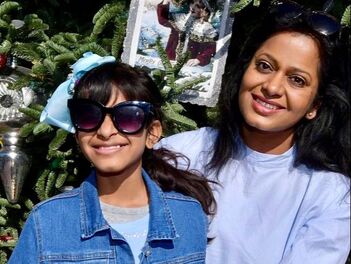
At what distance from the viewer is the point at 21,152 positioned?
299 cm

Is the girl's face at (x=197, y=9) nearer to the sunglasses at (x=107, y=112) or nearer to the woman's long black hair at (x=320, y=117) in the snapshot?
the woman's long black hair at (x=320, y=117)

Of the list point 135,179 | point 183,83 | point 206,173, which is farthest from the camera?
point 183,83

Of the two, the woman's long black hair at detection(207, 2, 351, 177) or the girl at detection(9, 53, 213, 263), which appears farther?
the woman's long black hair at detection(207, 2, 351, 177)

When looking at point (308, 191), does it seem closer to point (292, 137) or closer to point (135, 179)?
point (292, 137)

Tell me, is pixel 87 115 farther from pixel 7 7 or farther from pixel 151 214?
pixel 7 7

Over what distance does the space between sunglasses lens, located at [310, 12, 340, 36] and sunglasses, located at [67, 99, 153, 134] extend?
2.05 feet

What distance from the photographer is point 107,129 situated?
2125 mm

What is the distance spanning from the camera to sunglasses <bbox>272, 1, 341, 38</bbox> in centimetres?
237

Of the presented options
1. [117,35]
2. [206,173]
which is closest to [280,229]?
[206,173]

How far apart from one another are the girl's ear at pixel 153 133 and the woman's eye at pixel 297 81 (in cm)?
44

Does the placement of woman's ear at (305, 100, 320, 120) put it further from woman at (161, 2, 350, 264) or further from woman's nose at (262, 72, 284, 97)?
woman's nose at (262, 72, 284, 97)

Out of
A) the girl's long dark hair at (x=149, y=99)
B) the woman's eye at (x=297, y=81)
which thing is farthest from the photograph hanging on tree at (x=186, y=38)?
the woman's eye at (x=297, y=81)

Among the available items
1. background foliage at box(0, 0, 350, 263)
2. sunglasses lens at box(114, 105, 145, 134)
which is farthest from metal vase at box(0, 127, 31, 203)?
sunglasses lens at box(114, 105, 145, 134)

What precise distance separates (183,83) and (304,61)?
2.05ft
